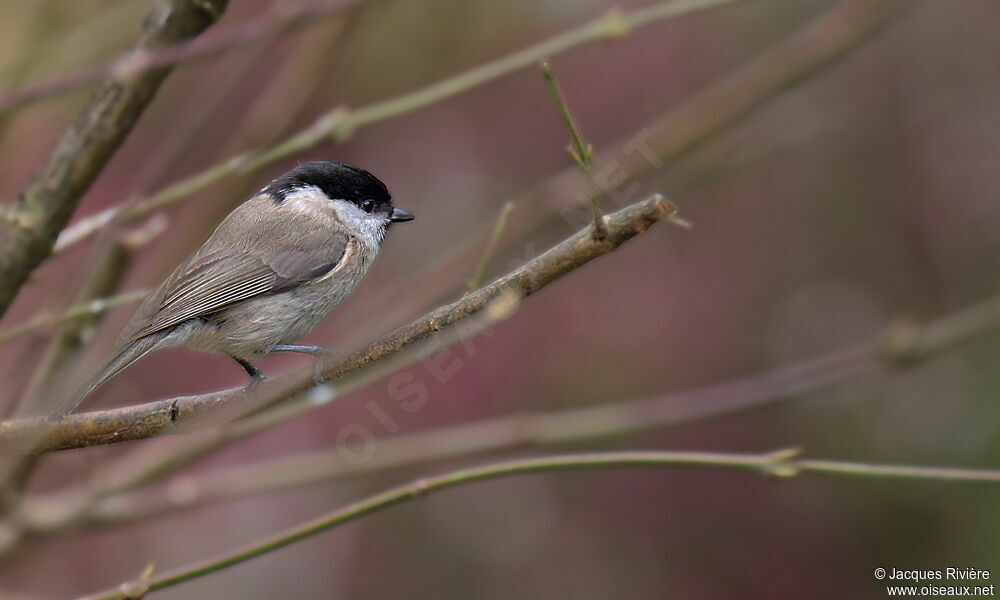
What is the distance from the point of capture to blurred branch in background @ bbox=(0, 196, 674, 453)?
1.97 metres

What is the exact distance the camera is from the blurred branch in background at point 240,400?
197 cm

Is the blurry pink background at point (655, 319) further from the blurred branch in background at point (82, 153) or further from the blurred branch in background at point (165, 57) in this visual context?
the blurred branch in background at point (165, 57)

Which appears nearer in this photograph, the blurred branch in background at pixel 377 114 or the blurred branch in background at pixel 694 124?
the blurred branch in background at pixel 377 114

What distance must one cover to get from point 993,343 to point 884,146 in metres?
1.33

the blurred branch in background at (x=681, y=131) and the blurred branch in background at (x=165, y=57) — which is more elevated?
the blurred branch in background at (x=681, y=131)

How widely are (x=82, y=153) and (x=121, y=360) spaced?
710mm

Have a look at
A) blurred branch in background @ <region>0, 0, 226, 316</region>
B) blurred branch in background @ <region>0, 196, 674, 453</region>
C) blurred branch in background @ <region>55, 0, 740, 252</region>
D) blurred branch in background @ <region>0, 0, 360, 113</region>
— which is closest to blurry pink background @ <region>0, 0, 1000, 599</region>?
blurred branch in background @ <region>55, 0, 740, 252</region>

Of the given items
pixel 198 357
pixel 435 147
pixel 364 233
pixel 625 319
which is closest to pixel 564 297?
pixel 625 319

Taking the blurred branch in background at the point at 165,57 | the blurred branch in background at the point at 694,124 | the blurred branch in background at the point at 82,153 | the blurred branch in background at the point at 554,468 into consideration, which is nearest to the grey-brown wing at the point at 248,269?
the blurred branch in background at the point at 694,124

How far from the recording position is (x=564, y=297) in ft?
17.8

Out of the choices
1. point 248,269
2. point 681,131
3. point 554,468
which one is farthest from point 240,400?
point 681,131

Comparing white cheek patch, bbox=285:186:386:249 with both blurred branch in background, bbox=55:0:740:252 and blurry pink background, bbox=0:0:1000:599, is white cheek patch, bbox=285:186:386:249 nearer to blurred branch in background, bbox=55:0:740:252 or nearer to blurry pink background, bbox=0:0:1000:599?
blurred branch in background, bbox=55:0:740:252

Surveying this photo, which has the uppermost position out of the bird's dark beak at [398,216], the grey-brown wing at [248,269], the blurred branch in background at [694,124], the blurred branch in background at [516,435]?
the blurred branch in background at [694,124]

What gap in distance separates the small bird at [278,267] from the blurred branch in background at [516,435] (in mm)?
525
